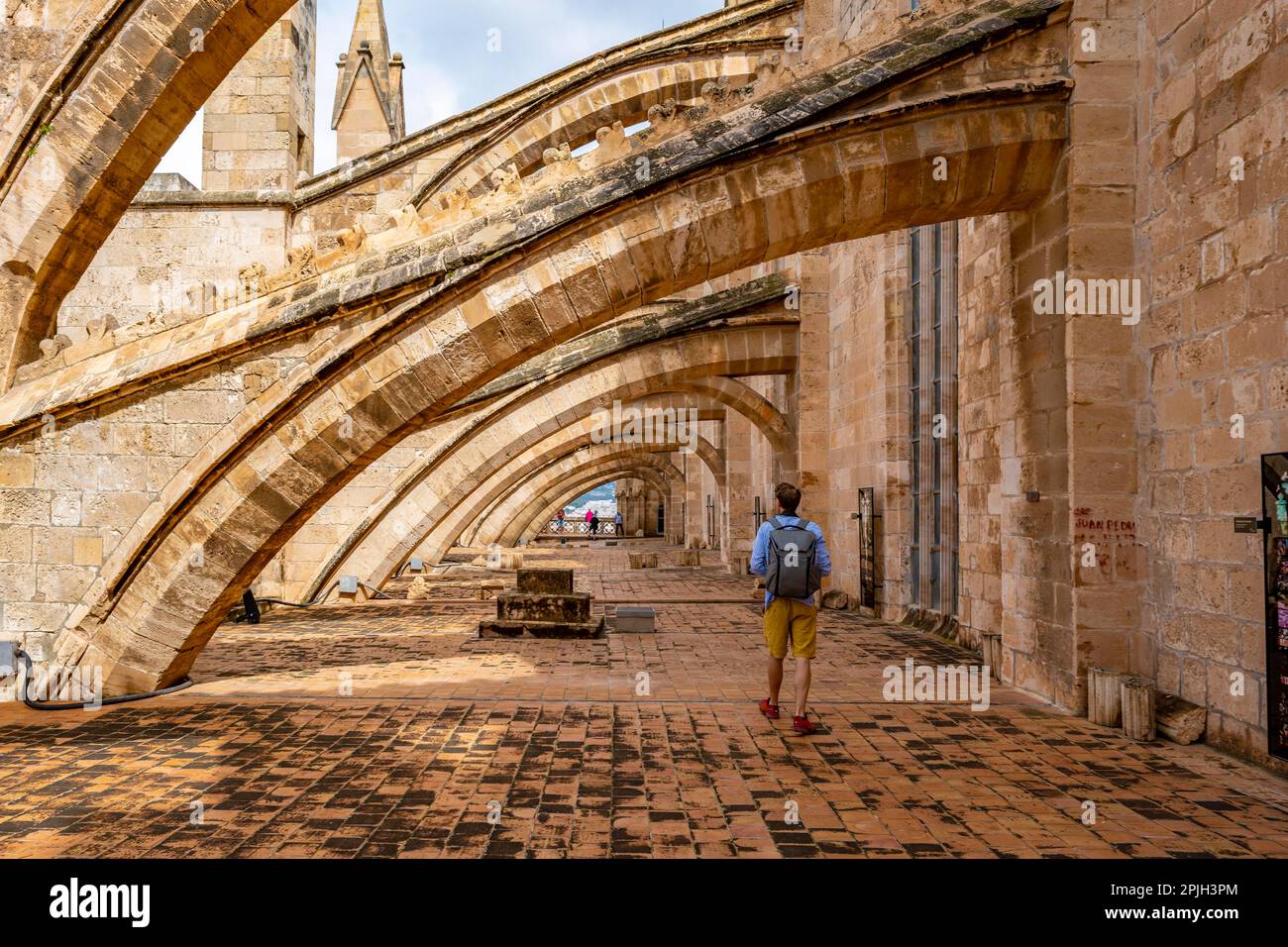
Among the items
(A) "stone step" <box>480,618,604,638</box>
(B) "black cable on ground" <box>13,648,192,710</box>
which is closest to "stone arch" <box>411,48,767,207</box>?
(A) "stone step" <box>480,618,604,638</box>

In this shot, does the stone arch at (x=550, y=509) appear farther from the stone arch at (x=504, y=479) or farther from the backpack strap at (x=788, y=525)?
the backpack strap at (x=788, y=525)

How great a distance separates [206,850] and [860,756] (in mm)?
3056

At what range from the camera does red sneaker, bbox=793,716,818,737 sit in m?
5.15

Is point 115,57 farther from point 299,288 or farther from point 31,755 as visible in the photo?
point 31,755

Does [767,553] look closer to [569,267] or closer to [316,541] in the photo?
[569,267]

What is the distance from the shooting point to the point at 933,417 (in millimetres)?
9930

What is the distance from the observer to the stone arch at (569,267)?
5883mm

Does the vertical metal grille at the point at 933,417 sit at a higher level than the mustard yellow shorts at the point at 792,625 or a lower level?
higher

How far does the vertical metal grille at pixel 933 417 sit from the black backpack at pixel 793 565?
4675 mm

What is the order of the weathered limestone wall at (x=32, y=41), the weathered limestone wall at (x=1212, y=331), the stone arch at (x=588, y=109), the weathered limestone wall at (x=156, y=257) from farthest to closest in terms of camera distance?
the stone arch at (x=588, y=109) < the weathered limestone wall at (x=156, y=257) < the weathered limestone wall at (x=32, y=41) < the weathered limestone wall at (x=1212, y=331)

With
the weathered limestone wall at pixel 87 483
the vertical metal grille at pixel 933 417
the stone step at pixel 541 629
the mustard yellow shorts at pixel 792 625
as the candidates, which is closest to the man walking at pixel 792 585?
the mustard yellow shorts at pixel 792 625

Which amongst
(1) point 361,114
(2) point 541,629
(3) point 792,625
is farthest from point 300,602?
(1) point 361,114

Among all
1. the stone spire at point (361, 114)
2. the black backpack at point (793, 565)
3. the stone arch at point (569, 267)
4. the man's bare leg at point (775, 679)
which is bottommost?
the man's bare leg at point (775, 679)

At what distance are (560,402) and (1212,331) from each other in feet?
31.9
